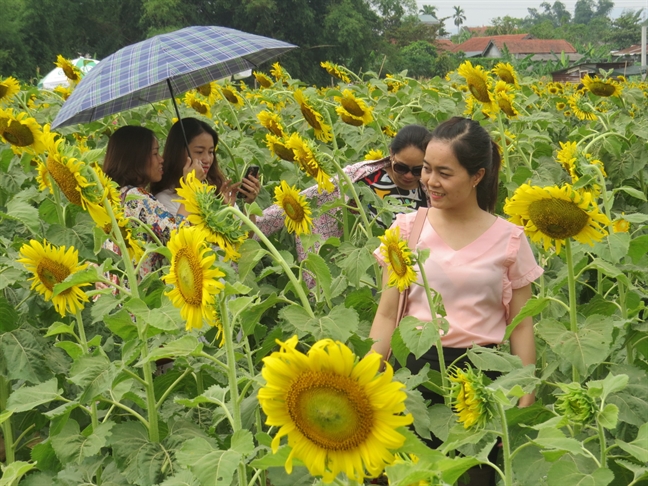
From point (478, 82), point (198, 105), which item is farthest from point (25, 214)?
point (198, 105)

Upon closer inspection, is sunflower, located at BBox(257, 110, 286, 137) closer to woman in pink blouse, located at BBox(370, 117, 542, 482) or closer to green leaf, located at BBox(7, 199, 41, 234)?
green leaf, located at BBox(7, 199, 41, 234)

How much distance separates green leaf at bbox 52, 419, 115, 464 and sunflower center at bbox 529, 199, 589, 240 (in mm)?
1123

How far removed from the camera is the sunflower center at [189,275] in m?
1.69

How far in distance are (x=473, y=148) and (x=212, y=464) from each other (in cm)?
121

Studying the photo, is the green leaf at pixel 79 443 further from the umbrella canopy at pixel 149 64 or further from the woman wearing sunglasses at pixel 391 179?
the woman wearing sunglasses at pixel 391 179

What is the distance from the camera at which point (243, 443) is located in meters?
1.59

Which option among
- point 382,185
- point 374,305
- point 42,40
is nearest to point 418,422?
point 374,305

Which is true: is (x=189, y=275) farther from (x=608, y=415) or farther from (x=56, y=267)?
(x=56, y=267)

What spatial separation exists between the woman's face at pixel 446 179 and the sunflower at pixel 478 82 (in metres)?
1.82

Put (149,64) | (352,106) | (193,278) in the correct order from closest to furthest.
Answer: (193,278)
(149,64)
(352,106)

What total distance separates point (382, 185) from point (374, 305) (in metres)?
0.84

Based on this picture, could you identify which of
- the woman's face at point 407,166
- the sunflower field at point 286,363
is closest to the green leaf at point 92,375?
the sunflower field at point 286,363

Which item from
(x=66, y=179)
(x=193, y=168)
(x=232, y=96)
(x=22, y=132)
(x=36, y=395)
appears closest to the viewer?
(x=36, y=395)

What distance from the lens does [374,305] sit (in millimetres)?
2834
